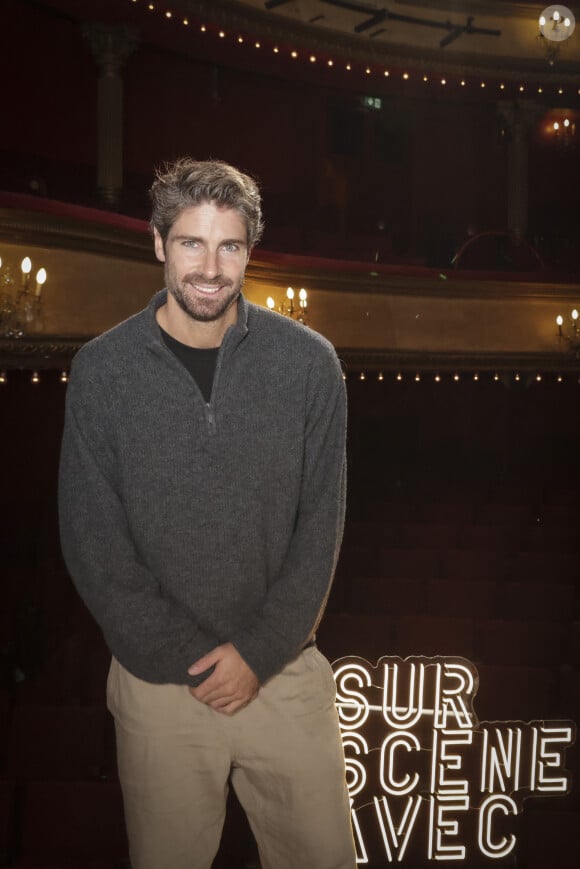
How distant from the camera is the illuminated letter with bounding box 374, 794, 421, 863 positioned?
2.14 meters

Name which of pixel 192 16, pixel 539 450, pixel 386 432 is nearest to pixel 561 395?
pixel 539 450

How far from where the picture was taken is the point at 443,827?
2170mm

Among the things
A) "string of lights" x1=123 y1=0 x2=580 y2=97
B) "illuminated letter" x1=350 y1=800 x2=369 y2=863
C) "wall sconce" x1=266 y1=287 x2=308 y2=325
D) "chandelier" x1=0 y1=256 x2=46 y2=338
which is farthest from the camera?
"string of lights" x1=123 y1=0 x2=580 y2=97

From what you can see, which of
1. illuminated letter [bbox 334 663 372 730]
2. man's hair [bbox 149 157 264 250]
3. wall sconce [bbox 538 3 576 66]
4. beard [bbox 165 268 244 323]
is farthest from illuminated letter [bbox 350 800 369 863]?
wall sconce [bbox 538 3 576 66]

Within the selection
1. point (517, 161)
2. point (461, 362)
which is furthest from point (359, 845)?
point (517, 161)

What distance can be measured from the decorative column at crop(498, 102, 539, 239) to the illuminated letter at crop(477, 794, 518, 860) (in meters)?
9.18

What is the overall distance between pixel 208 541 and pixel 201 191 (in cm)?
58

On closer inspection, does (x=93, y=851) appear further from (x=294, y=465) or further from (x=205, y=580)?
(x=294, y=465)

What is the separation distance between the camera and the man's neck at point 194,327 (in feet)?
4.96

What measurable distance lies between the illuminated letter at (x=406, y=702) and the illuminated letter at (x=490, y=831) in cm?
27

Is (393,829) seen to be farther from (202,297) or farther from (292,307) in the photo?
(292,307)

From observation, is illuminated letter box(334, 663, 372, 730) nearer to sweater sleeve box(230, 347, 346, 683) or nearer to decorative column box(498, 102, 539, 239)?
sweater sleeve box(230, 347, 346, 683)

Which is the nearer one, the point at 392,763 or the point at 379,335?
the point at 392,763

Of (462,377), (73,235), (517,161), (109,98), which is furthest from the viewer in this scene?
(517,161)
